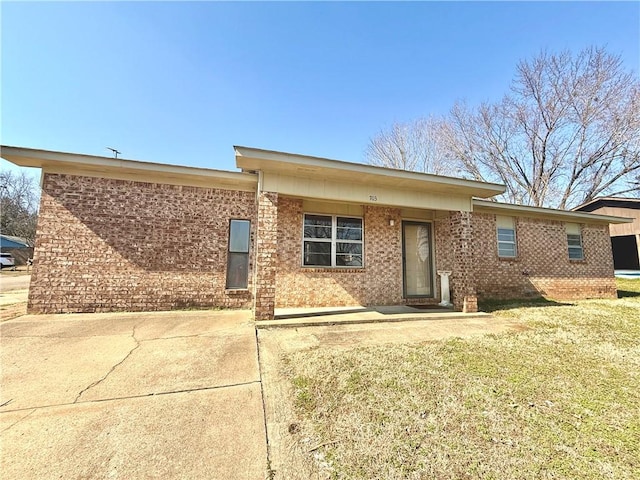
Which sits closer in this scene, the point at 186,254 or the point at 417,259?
the point at 186,254

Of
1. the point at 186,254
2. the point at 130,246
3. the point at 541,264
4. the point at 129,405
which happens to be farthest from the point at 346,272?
the point at 541,264

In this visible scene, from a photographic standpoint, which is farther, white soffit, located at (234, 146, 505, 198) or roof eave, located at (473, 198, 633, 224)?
roof eave, located at (473, 198, 633, 224)

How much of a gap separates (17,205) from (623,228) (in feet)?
192

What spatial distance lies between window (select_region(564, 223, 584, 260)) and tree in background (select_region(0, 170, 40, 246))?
45.5 m

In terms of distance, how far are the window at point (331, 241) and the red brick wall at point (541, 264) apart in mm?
4141

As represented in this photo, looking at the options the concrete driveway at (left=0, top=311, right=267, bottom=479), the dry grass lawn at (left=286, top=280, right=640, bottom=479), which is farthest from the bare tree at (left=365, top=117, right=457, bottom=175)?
the concrete driveway at (left=0, top=311, right=267, bottom=479)

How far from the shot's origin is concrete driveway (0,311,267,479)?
1729 mm

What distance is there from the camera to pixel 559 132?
17.2 meters

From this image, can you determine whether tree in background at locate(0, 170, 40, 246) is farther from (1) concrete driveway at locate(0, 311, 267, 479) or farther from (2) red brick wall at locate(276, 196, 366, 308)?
(1) concrete driveway at locate(0, 311, 267, 479)

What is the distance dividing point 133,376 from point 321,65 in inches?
427

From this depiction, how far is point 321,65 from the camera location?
9.97m

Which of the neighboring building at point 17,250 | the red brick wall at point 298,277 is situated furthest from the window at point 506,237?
the neighboring building at point 17,250

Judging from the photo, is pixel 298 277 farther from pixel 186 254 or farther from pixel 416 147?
pixel 416 147

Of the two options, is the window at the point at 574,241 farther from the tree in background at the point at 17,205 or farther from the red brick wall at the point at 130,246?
the tree in background at the point at 17,205
